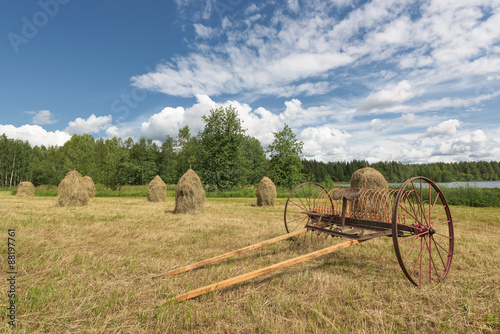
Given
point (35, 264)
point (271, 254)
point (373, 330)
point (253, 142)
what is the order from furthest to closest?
point (253, 142) → point (271, 254) → point (35, 264) → point (373, 330)

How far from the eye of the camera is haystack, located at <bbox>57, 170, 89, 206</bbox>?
51.1 feet

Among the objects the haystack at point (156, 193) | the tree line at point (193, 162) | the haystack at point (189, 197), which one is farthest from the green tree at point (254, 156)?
the haystack at point (189, 197)

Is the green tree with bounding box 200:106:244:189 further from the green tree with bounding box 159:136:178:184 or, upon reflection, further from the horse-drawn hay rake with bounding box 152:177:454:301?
the horse-drawn hay rake with bounding box 152:177:454:301

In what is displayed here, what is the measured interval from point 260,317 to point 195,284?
136 cm

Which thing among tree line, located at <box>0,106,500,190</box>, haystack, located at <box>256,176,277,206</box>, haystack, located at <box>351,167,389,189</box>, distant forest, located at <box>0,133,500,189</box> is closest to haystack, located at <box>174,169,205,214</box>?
haystack, located at <box>256,176,277,206</box>

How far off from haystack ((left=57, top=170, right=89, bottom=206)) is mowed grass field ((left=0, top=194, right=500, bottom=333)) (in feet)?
38.5

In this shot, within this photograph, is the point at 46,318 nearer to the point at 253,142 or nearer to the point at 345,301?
the point at 345,301

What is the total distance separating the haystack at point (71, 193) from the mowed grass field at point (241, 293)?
11.7 metres

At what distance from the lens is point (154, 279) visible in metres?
3.89

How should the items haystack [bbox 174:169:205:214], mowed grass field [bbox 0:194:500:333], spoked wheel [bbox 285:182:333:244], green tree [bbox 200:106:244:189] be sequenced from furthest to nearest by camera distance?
green tree [bbox 200:106:244:189] < haystack [bbox 174:169:205:214] < spoked wheel [bbox 285:182:333:244] < mowed grass field [bbox 0:194:500:333]

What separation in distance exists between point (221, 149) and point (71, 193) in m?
20.6

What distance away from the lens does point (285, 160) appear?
37844 millimetres

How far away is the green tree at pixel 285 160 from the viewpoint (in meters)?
37.0

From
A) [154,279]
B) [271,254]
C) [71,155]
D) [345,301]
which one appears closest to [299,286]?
[345,301]
